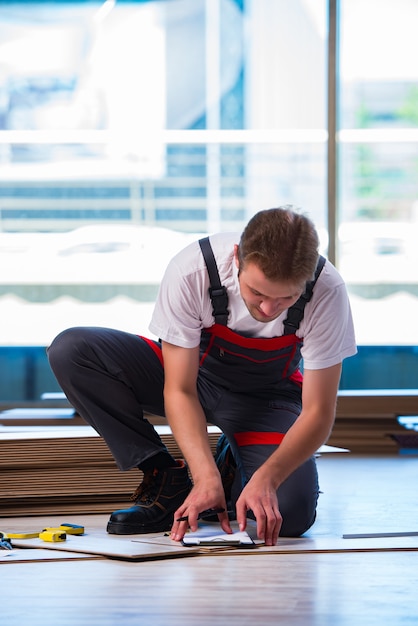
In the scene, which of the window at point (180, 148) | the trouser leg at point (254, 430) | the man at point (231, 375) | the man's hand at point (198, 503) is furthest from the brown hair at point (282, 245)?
the window at point (180, 148)

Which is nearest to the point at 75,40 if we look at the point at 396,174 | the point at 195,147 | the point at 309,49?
the point at 195,147

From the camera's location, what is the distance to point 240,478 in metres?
2.61

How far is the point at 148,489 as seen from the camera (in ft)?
8.12

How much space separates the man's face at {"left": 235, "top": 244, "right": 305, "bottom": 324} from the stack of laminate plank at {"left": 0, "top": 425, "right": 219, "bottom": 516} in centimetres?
87

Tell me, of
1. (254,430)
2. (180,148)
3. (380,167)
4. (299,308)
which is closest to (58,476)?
(254,430)

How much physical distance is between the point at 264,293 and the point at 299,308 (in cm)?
28

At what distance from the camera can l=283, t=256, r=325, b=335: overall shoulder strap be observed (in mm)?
2270

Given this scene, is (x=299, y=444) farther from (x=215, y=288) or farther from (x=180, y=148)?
(x=180, y=148)

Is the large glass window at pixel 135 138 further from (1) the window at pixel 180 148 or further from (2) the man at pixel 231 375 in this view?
(2) the man at pixel 231 375

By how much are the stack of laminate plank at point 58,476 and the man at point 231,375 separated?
0.22 metres

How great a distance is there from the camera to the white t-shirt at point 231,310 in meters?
2.29

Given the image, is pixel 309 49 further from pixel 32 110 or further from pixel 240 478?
pixel 240 478

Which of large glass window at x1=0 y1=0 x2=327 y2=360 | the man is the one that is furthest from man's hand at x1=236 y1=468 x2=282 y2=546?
large glass window at x1=0 y1=0 x2=327 y2=360

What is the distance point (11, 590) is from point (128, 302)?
8.37ft
